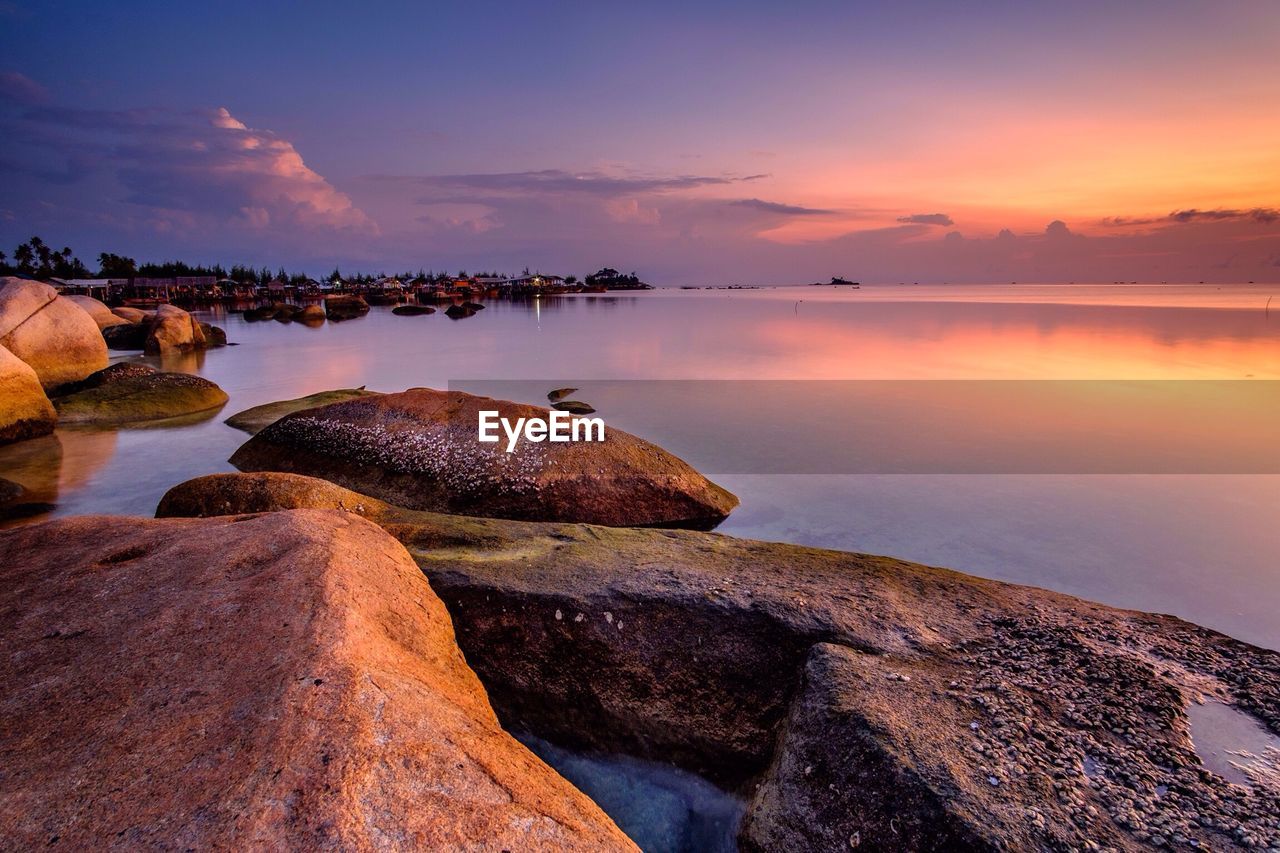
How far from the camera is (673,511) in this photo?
7.61 meters

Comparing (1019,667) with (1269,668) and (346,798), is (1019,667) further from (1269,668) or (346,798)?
(346,798)

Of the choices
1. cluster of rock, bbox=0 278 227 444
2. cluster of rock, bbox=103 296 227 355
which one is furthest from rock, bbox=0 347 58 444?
cluster of rock, bbox=103 296 227 355

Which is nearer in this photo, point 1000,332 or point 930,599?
point 930,599

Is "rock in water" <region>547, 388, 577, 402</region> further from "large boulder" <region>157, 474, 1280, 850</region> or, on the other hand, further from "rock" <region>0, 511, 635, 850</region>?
"rock" <region>0, 511, 635, 850</region>

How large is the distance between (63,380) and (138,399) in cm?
455

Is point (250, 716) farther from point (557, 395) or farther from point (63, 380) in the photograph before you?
point (63, 380)

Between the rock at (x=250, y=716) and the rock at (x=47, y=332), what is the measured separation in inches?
649

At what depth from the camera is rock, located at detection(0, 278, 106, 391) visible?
14844mm

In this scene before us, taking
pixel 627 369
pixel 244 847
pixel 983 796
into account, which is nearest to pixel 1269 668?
pixel 983 796

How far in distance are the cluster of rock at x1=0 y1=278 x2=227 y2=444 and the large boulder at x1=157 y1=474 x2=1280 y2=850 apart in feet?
30.2

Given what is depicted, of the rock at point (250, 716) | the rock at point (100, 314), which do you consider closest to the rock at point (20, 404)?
the rock at point (250, 716)

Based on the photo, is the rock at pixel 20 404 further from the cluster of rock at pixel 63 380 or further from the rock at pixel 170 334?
the rock at pixel 170 334

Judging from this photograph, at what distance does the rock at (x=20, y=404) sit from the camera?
10789mm

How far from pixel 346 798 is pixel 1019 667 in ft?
10.8
